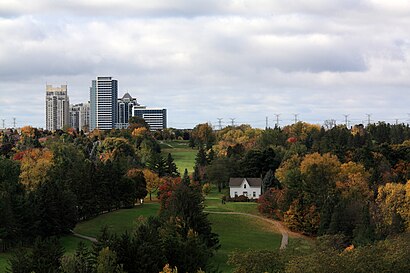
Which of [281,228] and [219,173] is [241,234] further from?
[219,173]

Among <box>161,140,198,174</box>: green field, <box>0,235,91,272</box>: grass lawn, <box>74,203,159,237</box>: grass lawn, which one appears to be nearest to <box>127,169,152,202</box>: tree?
<box>74,203,159,237</box>: grass lawn

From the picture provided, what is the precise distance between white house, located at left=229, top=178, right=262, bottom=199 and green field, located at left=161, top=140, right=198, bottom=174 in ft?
115

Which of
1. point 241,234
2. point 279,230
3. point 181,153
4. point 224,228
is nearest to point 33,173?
point 224,228

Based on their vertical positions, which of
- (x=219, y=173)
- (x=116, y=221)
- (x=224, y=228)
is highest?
(x=219, y=173)

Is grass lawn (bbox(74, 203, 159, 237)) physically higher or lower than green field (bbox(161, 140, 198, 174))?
lower

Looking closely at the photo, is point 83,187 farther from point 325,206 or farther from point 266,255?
point 266,255

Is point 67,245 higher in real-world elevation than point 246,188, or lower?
lower

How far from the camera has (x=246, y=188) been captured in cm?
9600

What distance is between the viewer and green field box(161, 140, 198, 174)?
459ft

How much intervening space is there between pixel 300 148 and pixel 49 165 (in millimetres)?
47642

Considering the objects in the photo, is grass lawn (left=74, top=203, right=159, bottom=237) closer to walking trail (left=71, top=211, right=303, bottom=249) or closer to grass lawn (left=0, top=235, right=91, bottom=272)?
walking trail (left=71, top=211, right=303, bottom=249)

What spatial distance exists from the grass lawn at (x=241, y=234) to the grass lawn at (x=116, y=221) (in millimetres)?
8609

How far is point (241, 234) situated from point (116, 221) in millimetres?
13891

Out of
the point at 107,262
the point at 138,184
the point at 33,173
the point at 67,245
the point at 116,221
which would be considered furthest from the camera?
the point at 138,184
